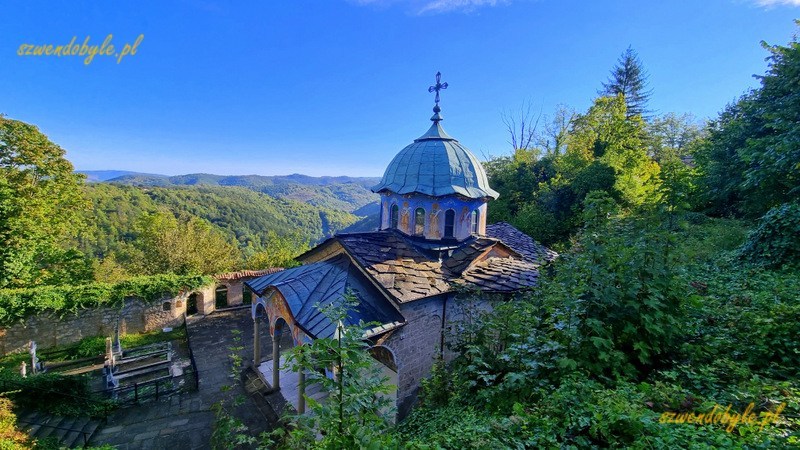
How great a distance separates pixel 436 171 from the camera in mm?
10742

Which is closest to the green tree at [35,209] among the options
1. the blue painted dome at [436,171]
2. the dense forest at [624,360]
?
the blue painted dome at [436,171]

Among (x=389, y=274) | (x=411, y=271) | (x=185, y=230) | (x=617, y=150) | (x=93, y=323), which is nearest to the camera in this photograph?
(x=389, y=274)

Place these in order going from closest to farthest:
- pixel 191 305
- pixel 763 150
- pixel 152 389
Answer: pixel 152 389, pixel 763 150, pixel 191 305

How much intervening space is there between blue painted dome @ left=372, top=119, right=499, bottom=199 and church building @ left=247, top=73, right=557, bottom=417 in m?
0.04

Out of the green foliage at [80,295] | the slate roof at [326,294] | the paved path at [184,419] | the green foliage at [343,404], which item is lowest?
the paved path at [184,419]

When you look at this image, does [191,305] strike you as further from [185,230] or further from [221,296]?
[185,230]

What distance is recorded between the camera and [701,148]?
17.0 metres

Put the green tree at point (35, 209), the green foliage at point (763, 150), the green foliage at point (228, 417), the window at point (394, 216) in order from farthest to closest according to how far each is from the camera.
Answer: the green tree at point (35, 209) < the window at point (394, 216) < the green foliage at point (763, 150) < the green foliage at point (228, 417)

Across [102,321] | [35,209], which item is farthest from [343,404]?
[35,209]

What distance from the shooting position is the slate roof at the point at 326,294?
7676 millimetres

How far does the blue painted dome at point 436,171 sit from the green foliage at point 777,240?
6.59 m

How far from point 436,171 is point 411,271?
11.8 ft

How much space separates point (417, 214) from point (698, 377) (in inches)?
315

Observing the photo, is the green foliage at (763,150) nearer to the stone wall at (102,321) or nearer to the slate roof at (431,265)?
the slate roof at (431,265)
